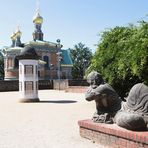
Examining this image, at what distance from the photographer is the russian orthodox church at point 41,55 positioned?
56634 millimetres

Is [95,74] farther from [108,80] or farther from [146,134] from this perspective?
[108,80]

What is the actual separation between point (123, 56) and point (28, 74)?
10.6 metres

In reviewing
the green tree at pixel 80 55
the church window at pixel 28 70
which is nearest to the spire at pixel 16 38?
the green tree at pixel 80 55

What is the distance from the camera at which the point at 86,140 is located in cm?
737

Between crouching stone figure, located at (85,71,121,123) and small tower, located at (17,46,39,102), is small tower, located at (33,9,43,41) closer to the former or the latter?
small tower, located at (17,46,39,102)

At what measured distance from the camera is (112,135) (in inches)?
260

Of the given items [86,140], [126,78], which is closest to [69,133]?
[86,140]

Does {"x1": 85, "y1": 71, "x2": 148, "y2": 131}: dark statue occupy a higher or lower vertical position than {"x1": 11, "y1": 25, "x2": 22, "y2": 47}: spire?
lower

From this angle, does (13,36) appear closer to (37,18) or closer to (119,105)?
(37,18)

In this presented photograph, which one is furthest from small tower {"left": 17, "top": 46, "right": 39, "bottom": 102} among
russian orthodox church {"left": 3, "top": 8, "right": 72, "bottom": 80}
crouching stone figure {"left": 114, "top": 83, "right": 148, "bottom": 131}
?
russian orthodox church {"left": 3, "top": 8, "right": 72, "bottom": 80}

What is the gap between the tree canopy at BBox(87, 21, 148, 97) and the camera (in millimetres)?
10539

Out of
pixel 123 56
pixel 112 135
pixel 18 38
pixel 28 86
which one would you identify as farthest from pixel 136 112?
pixel 18 38

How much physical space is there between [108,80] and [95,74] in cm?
655

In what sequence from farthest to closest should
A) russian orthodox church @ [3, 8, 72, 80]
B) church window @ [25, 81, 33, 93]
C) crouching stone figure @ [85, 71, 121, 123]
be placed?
1. russian orthodox church @ [3, 8, 72, 80]
2. church window @ [25, 81, 33, 93]
3. crouching stone figure @ [85, 71, 121, 123]
